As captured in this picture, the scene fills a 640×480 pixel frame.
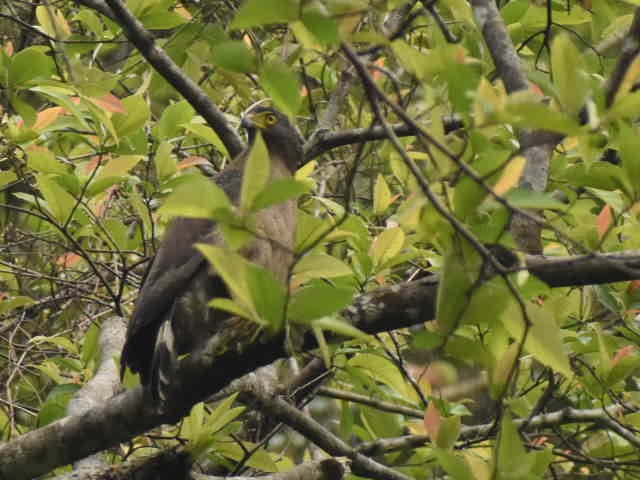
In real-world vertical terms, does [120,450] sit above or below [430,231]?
below

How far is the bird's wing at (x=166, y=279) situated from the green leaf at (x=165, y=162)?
0.66 ft

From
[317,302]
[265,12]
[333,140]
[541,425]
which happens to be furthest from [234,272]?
[541,425]

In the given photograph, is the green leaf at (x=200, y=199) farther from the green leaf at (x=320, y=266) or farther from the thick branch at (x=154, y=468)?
the thick branch at (x=154, y=468)

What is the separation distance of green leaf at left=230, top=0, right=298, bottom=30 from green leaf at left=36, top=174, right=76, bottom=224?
6.67ft

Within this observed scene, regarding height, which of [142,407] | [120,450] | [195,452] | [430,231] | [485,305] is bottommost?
[120,450]

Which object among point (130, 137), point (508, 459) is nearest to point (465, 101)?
point (508, 459)

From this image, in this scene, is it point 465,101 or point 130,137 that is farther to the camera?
point 130,137

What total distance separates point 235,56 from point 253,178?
25 centimetres

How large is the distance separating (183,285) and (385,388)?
1.02 metres

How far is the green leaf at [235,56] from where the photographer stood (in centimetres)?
197

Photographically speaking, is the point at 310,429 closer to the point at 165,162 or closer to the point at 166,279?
the point at 166,279

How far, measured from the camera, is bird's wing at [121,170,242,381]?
377 centimetres

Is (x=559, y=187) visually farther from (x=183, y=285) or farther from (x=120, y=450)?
(x=120, y=450)

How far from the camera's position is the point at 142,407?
10.7ft
